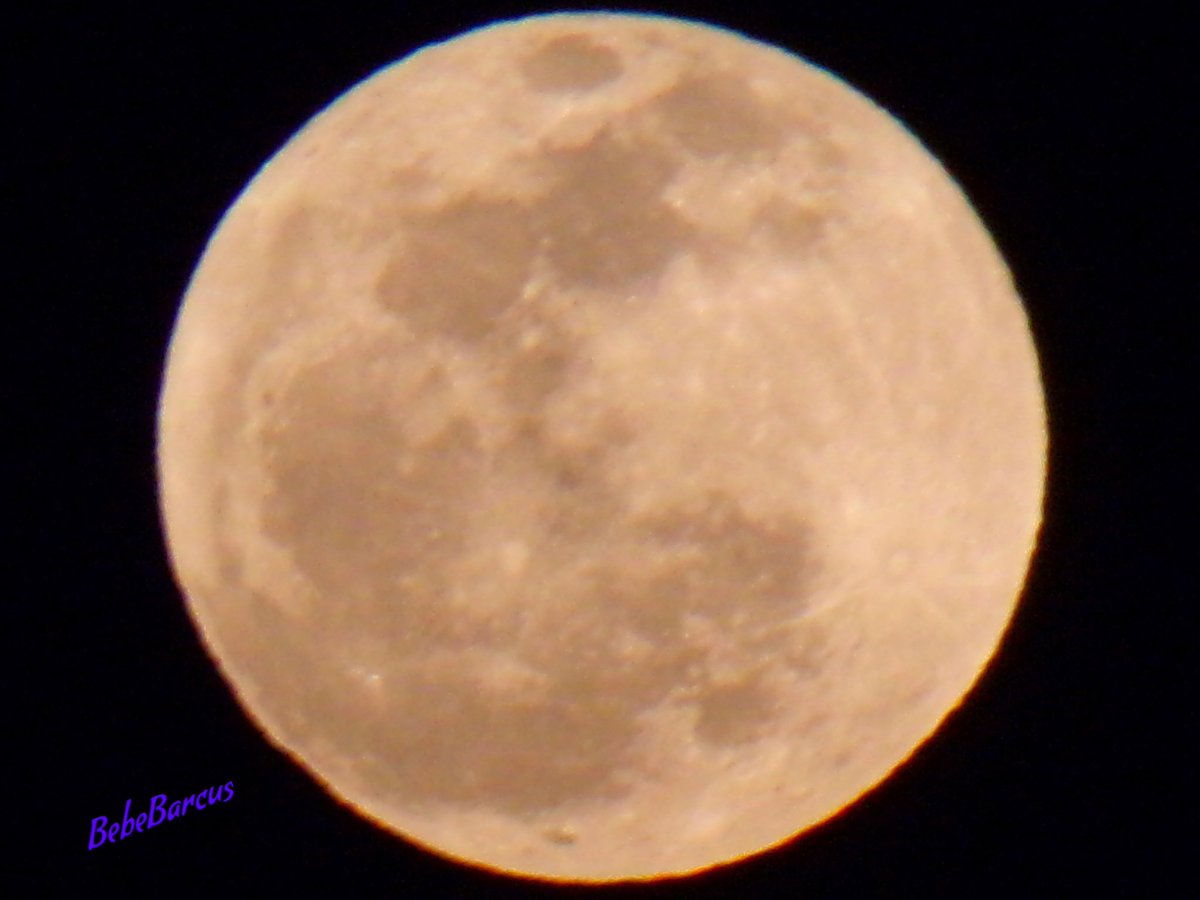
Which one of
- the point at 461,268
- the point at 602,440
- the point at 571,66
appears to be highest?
the point at 571,66

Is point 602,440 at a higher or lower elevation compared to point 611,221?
lower

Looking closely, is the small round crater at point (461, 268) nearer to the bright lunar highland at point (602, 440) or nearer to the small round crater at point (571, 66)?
the bright lunar highland at point (602, 440)

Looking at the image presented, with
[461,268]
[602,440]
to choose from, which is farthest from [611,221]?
[602,440]

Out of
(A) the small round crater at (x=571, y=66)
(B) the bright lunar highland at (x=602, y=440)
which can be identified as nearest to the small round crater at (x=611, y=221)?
(B) the bright lunar highland at (x=602, y=440)

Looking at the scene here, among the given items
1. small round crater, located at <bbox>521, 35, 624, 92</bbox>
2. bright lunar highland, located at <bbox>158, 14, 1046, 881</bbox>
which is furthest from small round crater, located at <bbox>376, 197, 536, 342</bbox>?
small round crater, located at <bbox>521, 35, 624, 92</bbox>

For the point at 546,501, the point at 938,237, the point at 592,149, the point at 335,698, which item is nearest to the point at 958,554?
the point at 938,237

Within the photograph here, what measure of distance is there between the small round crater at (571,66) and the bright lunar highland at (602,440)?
1 cm

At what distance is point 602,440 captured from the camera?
4.48 metres

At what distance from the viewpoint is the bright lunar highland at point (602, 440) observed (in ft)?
14.9

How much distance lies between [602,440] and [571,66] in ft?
4.64

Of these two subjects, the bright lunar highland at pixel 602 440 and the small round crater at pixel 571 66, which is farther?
the small round crater at pixel 571 66

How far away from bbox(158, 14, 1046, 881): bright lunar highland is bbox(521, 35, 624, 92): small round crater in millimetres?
12

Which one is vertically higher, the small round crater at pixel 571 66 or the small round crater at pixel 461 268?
the small round crater at pixel 571 66

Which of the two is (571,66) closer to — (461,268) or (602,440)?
(461,268)
